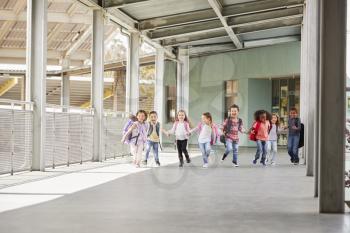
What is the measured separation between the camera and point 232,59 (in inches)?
1261

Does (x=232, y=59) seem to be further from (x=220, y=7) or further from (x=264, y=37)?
(x=220, y=7)

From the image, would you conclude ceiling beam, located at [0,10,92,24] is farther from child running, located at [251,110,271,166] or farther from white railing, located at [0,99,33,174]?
child running, located at [251,110,271,166]

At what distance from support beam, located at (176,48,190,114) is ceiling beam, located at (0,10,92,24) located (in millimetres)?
10470

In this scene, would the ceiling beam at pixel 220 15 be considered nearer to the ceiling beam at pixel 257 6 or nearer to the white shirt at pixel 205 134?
the ceiling beam at pixel 257 6

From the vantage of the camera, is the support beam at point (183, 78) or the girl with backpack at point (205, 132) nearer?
the girl with backpack at point (205, 132)

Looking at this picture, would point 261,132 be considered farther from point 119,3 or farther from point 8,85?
point 8,85

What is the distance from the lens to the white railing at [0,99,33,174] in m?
11.8

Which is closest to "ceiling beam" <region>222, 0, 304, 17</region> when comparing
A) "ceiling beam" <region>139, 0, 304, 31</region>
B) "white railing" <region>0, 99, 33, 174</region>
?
"ceiling beam" <region>139, 0, 304, 31</region>

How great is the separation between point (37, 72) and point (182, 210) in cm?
756

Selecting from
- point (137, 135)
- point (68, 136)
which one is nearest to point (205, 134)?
point (137, 135)

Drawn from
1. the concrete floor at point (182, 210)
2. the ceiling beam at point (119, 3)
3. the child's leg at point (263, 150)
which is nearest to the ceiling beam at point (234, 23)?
the ceiling beam at point (119, 3)

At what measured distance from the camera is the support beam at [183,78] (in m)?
30.0

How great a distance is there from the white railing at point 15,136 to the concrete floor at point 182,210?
2.42m

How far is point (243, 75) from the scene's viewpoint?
31578 mm
